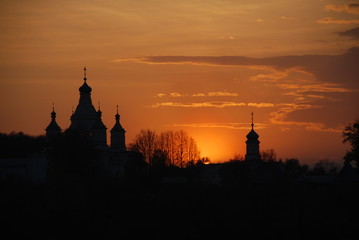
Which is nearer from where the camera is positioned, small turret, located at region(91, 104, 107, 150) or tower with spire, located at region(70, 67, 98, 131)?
small turret, located at region(91, 104, 107, 150)

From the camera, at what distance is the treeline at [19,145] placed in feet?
303

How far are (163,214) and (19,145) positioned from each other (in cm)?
5108

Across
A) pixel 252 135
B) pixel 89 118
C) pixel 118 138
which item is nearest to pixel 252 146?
pixel 252 135

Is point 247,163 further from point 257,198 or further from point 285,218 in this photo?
point 285,218

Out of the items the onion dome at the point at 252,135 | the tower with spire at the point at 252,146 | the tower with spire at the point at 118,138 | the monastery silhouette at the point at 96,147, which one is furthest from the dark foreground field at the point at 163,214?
the onion dome at the point at 252,135

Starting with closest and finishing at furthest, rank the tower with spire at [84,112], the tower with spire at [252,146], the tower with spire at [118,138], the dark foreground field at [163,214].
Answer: the dark foreground field at [163,214], the tower with spire at [84,112], the tower with spire at [118,138], the tower with spire at [252,146]

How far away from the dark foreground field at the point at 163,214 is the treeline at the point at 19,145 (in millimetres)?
38670

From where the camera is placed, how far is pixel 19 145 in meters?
95.9

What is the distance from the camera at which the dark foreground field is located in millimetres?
41719

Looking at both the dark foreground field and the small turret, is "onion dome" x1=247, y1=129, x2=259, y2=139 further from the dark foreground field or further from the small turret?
the dark foreground field

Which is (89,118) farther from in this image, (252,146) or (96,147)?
(252,146)

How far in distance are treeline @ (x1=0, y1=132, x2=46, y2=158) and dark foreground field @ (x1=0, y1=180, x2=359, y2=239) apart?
1522 inches

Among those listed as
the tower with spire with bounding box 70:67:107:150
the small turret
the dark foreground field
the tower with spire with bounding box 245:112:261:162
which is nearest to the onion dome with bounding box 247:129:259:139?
the tower with spire with bounding box 245:112:261:162

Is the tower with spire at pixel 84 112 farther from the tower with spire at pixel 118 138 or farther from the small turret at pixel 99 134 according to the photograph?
the tower with spire at pixel 118 138
